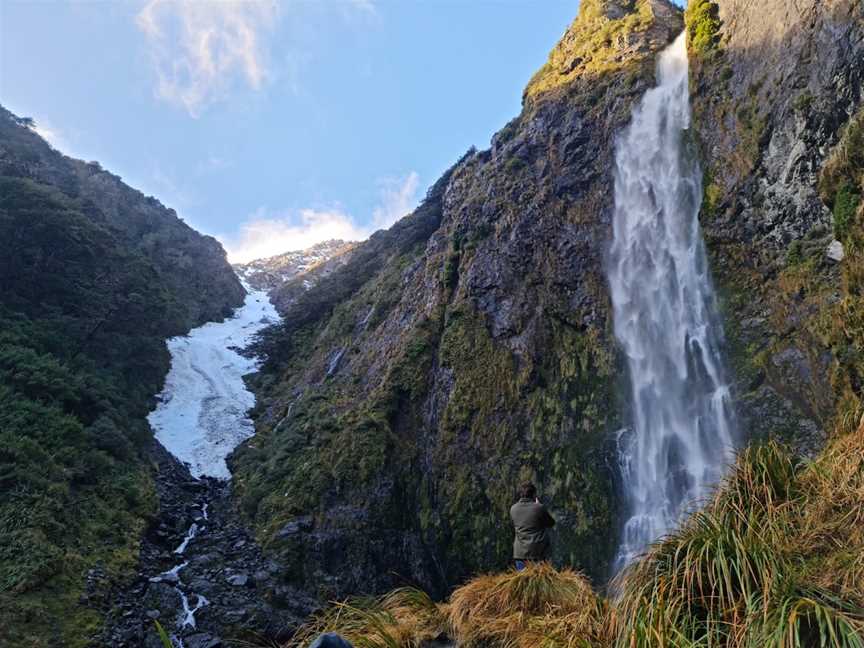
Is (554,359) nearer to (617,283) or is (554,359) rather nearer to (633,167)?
(617,283)

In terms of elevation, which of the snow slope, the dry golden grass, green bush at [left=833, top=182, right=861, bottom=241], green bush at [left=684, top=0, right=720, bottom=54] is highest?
green bush at [left=684, top=0, right=720, bottom=54]

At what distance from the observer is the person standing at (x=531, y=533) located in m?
6.71

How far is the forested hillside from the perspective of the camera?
13.6 meters

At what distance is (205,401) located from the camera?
3144 cm

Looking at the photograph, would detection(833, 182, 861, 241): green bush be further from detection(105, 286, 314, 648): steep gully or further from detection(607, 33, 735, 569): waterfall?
detection(105, 286, 314, 648): steep gully

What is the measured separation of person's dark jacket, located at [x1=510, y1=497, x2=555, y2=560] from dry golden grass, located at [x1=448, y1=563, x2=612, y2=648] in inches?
44.1

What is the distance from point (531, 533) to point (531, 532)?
0.04 ft

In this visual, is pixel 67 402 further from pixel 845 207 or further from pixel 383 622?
pixel 845 207

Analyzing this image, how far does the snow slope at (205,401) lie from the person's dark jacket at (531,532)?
68.2 ft

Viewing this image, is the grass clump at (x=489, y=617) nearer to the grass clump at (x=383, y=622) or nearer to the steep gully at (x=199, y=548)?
the grass clump at (x=383, y=622)

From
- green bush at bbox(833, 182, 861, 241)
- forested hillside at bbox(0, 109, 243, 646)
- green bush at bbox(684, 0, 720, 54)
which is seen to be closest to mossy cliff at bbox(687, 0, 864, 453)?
green bush at bbox(833, 182, 861, 241)

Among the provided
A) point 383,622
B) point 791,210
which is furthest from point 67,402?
point 791,210

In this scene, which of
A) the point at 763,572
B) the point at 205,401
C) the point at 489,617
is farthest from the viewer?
the point at 205,401


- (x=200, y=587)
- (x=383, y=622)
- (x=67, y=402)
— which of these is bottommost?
(x=383, y=622)
